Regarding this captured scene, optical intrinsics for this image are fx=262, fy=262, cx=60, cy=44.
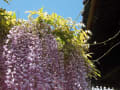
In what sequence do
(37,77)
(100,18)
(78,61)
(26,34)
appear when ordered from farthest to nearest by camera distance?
(100,18) < (78,61) < (26,34) < (37,77)

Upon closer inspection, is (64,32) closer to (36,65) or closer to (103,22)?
(36,65)

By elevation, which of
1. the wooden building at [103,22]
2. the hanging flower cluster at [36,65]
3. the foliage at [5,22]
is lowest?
the hanging flower cluster at [36,65]

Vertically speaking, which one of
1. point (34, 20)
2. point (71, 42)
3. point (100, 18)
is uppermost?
point (100, 18)

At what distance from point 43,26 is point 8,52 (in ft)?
1.20

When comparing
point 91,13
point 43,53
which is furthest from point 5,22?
point 91,13

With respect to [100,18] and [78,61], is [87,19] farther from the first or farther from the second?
[78,61]

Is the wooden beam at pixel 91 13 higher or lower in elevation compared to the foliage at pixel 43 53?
higher

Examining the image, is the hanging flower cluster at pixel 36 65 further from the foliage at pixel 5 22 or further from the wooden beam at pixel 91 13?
the wooden beam at pixel 91 13

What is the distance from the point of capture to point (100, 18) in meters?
3.09

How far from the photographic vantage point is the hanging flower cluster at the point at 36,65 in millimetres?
1758

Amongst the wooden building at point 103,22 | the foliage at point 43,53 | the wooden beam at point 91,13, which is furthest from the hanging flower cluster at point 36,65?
the wooden beam at point 91,13

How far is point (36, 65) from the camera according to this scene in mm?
1801

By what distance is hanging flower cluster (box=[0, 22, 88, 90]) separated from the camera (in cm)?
176

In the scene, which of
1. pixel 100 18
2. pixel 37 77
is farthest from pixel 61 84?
pixel 100 18
